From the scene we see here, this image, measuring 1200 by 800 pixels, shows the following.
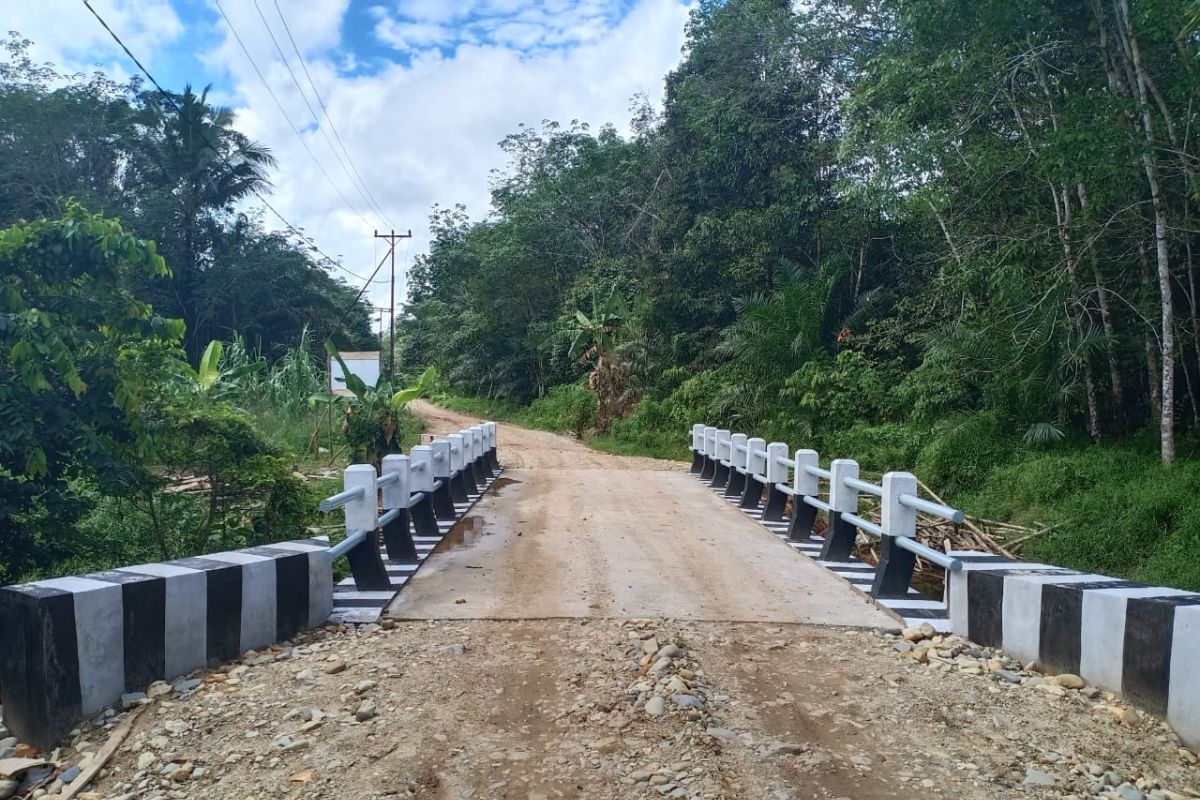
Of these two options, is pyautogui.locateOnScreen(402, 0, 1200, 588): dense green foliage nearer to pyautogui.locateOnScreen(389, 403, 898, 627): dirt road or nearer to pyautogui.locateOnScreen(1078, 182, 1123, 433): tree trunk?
pyautogui.locateOnScreen(1078, 182, 1123, 433): tree trunk

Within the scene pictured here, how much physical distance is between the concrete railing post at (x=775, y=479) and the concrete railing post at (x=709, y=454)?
132 inches

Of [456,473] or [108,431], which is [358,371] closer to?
[456,473]

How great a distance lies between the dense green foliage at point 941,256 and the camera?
9.72m

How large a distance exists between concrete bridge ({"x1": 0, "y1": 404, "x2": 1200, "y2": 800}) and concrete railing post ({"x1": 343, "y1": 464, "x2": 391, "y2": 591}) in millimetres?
16

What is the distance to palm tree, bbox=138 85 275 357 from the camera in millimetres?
28250

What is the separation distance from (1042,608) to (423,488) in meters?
5.39

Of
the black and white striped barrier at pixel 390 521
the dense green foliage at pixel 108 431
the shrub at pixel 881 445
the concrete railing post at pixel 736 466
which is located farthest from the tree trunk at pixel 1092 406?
the dense green foliage at pixel 108 431

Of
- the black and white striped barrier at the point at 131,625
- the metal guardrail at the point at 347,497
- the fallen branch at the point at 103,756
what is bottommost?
the fallen branch at the point at 103,756

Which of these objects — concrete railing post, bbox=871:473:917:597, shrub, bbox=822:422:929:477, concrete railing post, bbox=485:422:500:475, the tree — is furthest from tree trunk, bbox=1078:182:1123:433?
the tree

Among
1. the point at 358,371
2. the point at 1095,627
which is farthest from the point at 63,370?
the point at 358,371

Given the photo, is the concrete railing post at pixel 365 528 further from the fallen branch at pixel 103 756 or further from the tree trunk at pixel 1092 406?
the tree trunk at pixel 1092 406

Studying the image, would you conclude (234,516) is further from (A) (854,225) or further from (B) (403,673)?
(A) (854,225)

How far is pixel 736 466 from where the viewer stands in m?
11.2

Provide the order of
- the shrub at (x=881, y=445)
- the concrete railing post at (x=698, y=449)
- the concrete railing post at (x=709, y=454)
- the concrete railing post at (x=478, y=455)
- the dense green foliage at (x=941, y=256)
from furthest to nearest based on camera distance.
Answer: the concrete railing post at (x=698, y=449)
the shrub at (x=881, y=445)
the concrete railing post at (x=709, y=454)
the concrete railing post at (x=478, y=455)
the dense green foliage at (x=941, y=256)
